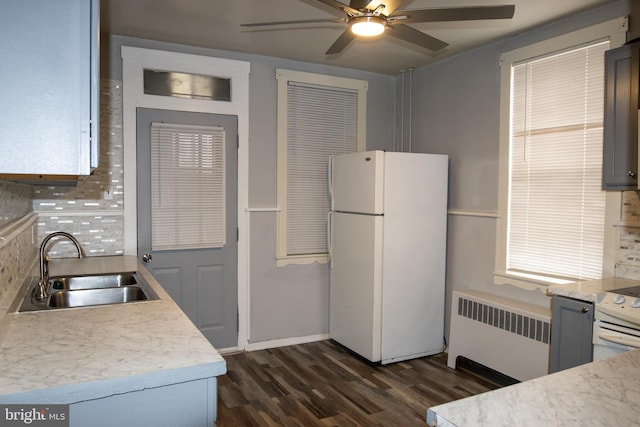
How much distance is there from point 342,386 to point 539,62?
2728 millimetres

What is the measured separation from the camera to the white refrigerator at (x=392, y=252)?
3.64 metres

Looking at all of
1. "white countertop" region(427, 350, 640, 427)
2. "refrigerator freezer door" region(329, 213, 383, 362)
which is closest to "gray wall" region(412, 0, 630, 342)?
"refrigerator freezer door" region(329, 213, 383, 362)

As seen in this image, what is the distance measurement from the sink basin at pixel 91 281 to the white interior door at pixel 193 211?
82 centimetres

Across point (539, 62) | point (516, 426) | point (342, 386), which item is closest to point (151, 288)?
point (342, 386)

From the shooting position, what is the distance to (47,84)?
1030 mm

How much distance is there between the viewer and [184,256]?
3.78 meters

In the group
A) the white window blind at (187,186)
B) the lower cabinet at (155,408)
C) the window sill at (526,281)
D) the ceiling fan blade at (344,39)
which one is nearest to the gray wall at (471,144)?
the window sill at (526,281)

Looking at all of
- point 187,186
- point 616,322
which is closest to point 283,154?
point 187,186

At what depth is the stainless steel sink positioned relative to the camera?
216 cm

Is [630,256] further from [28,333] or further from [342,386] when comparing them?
[28,333]

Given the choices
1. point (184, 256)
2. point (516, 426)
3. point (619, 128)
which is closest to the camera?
point (516, 426)

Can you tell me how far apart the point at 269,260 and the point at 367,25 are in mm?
2399

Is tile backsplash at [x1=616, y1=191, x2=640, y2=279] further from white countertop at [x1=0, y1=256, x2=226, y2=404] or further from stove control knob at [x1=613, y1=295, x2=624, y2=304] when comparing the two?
white countertop at [x1=0, y1=256, x2=226, y2=404]

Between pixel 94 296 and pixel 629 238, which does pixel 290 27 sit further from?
pixel 629 238
